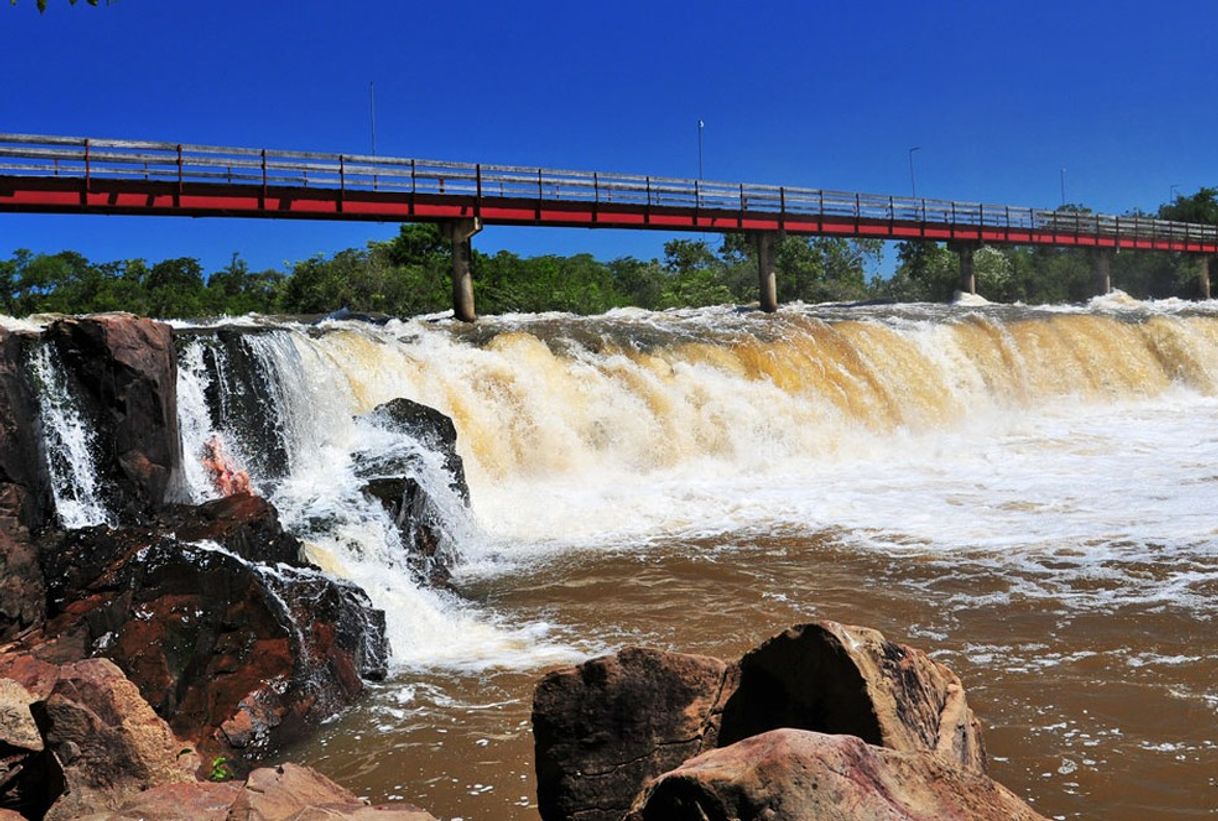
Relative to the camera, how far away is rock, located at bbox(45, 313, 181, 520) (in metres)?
9.19

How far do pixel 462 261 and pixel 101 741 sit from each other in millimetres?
19378

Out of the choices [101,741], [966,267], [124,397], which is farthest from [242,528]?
[966,267]

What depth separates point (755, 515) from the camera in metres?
12.9

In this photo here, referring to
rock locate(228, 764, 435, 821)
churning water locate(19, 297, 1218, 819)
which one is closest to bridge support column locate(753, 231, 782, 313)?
churning water locate(19, 297, 1218, 819)

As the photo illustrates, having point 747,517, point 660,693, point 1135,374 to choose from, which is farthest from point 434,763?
point 1135,374

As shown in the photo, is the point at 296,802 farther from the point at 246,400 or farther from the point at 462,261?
the point at 462,261

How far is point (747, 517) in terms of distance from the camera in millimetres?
12781

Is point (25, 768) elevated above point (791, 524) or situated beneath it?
situated beneath

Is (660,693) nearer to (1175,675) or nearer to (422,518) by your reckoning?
(1175,675)

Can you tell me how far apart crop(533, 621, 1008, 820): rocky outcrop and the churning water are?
3.51ft

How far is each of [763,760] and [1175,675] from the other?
16.1ft

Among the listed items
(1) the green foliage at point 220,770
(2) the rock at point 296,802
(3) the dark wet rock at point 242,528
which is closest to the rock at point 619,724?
(2) the rock at point 296,802

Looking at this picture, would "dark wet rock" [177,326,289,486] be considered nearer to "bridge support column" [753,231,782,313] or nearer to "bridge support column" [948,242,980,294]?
"bridge support column" [753,231,782,313]

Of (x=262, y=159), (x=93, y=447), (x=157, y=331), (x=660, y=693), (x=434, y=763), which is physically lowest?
(x=434, y=763)
